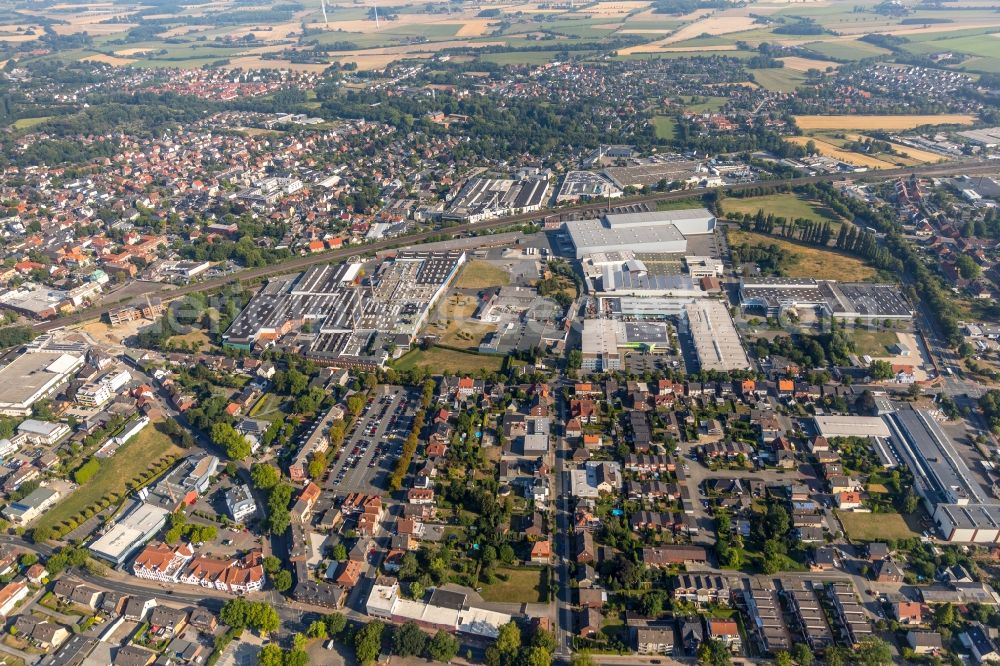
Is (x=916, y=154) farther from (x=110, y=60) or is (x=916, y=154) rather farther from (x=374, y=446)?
(x=110, y=60)

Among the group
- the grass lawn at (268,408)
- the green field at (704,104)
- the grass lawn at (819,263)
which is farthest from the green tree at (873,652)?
the green field at (704,104)

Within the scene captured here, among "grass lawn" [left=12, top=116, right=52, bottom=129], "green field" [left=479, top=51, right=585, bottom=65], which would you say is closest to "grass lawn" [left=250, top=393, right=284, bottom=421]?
"grass lawn" [left=12, top=116, right=52, bottom=129]

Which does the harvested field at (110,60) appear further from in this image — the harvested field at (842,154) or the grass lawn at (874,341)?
the grass lawn at (874,341)

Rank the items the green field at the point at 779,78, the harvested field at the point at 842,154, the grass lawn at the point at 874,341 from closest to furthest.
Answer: the grass lawn at the point at 874,341, the harvested field at the point at 842,154, the green field at the point at 779,78

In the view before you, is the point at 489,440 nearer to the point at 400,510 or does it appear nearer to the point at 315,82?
the point at 400,510

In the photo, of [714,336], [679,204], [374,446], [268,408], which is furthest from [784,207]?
[268,408]

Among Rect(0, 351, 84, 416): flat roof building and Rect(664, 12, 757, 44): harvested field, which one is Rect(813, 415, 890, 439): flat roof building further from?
Rect(664, 12, 757, 44): harvested field
